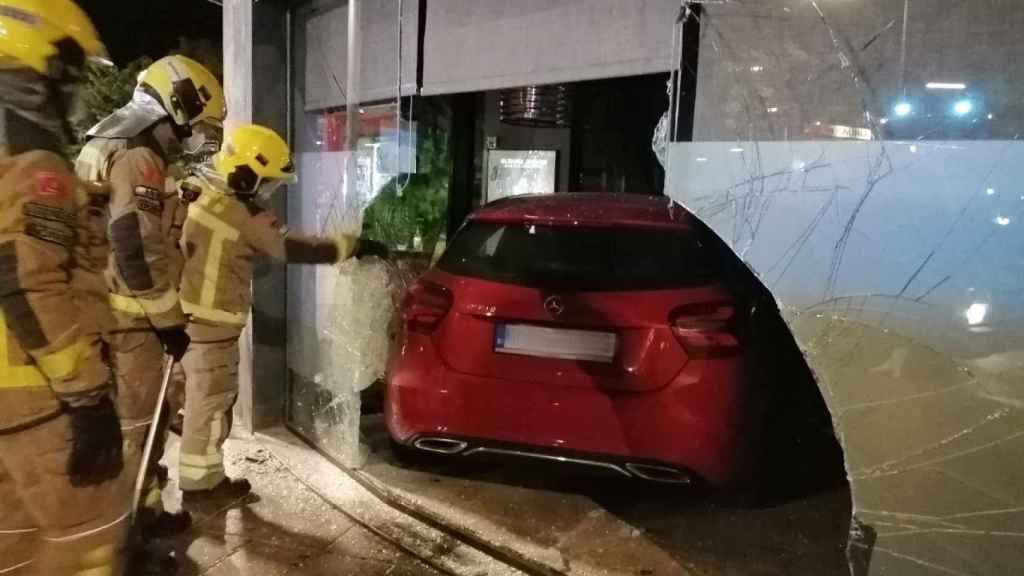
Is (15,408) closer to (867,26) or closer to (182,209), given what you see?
(182,209)

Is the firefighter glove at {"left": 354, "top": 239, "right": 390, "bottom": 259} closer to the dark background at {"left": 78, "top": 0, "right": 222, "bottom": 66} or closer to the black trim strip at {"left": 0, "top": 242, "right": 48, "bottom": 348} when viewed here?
the black trim strip at {"left": 0, "top": 242, "right": 48, "bottom": 348}

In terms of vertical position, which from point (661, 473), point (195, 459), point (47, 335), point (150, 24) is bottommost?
point (195, 459)

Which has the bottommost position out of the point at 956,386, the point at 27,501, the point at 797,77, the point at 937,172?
the point at 27,501

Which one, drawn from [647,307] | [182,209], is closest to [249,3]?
[182,209]

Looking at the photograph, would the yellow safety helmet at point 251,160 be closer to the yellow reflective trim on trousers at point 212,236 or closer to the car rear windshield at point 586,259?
the yellow reflective trim on trousers at point 212,236

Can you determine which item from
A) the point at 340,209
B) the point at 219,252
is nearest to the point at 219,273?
the point at 219,252

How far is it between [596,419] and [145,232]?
83.8 inches

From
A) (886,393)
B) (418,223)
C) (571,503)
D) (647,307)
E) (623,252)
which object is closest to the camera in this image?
(886,393)

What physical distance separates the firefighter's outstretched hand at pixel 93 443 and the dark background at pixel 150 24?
14.4 metres

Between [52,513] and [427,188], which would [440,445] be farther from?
[427,188]

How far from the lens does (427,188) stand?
945 centimetres

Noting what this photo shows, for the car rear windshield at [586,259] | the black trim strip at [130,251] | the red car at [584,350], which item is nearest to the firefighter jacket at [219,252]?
the black trim strip at [130,251]

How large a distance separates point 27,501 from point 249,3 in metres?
3.39

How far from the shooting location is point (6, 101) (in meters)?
2.38
